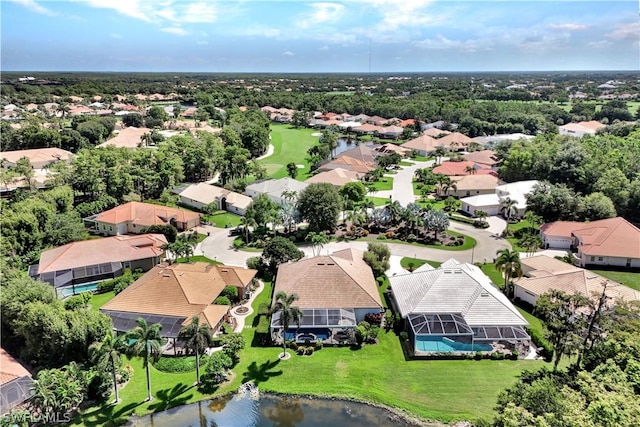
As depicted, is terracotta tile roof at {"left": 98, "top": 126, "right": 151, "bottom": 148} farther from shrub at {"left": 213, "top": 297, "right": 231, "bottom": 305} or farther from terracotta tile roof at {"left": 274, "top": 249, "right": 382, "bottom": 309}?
terracotta tile roof at {"left": 274, "top": 249, "right": 382, "bottom": 309}

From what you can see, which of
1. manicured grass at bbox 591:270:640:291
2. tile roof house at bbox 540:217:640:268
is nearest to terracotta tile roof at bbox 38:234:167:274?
tile roof house at bbox 540:217:640:268

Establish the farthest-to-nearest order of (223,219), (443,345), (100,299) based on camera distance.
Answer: (223,219), (100,299), (443,345)

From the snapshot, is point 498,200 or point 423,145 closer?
point 498,200

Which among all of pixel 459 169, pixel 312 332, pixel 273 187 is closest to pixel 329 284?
pixel 312 332

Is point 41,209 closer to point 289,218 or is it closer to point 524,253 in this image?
point 289,218

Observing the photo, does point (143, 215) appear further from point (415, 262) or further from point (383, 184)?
point (383, 184)

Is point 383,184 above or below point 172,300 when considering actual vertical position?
above
